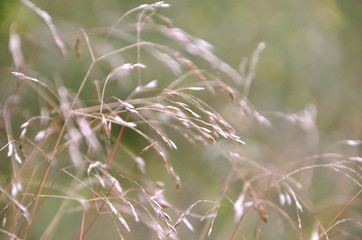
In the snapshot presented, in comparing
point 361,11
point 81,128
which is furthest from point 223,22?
point 81,128

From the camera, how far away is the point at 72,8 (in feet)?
7.45

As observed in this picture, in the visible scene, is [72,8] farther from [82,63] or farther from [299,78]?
[299,78]

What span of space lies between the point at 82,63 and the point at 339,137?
1.56 metres

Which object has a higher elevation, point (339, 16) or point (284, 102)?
point (339, 16)

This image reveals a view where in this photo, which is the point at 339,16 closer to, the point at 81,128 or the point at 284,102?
the point at 284,102

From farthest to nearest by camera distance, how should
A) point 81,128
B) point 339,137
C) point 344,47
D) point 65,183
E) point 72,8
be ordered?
point 344,47
point 339,137
point 72,8
point 65,183
point 81,128

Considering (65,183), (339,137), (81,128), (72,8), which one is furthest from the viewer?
(339,137)

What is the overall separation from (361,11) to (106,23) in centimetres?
162

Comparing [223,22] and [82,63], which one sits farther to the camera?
[223,22]

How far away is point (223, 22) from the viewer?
2.69m

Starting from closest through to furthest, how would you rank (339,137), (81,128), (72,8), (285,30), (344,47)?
(81,128), (72,8), (339,137), (285,30), (344,47)

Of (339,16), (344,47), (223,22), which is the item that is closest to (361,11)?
(344,47)

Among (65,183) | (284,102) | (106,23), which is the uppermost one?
(106,23)

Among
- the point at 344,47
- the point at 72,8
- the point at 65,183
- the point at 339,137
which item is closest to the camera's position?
the point at 65,183
